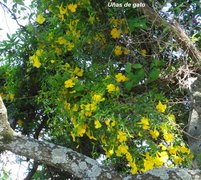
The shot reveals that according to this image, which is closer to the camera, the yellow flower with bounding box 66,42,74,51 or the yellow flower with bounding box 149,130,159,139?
the yellow flower with bounding box 149,130,159,139

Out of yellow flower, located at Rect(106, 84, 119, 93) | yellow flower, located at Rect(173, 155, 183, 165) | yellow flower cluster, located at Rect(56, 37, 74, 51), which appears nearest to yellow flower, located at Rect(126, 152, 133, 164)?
yellow flower, located at Rect(173, 155, 183, 165)

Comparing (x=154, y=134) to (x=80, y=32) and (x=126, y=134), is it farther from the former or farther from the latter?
(x=80, y=32)

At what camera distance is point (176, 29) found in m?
1.91

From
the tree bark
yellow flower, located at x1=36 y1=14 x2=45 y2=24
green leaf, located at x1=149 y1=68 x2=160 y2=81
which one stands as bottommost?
the tree bark

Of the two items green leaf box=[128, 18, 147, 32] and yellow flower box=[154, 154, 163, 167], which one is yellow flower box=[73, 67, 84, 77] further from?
yellow flower box=[154, 154, 163, 167]

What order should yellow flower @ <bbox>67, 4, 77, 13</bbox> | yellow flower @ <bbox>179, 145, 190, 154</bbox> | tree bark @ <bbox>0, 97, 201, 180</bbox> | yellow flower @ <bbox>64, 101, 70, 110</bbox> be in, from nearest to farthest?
tree bark @ <bbox>0, 97, 201, 180</bbox> < yellow flower @ <bbox>179, 145, 190, 154</bbox> < yellow flower @ <bbox>64, 101, 70, 110</bbox> < yellow flower @ <bbox>67, 4, 77, 13</bbox>

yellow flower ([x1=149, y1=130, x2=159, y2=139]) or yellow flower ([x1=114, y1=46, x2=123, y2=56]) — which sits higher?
yellow flower ([x1=114, y1=46, x2=123, y2=56])

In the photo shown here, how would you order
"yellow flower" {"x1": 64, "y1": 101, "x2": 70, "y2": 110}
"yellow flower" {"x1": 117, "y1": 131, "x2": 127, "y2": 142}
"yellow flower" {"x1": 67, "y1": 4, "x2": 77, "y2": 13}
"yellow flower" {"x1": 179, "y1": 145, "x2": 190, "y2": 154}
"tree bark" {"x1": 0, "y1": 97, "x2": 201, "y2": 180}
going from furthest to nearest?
"yellow flower" {"x1": 67, "y1": 4, "x2": 77, "y2": 13} → "yellow flower" {"x1": 64, "y1": 101, "x2": 70, "y2": 110} → "yellow flower" {"x1": 179, "y1": 145, "x2": 190, "y2": 154} → "yellow flower" {"x1": 117, "y1": 131, "x2": 127, "y2": 142} → "tree bark" {"x1": 0, "y1": 97, "x2": 201, "y2": 180}

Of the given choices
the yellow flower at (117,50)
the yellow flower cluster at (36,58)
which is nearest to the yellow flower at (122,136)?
the yellow flower at (117,50)

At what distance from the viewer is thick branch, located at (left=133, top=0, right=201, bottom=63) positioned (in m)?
1.91

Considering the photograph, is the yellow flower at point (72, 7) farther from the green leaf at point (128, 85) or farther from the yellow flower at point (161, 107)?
the yellow flower at point (161, 107)

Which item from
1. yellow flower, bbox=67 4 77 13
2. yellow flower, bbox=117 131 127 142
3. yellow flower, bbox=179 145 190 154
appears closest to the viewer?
yellow flower, bbox=117 131 127 142

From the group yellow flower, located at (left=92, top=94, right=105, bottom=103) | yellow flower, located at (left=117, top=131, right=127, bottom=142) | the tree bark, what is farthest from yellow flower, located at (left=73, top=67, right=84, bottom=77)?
the tree bark

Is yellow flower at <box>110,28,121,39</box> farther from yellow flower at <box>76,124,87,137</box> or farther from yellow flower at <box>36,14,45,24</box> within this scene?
yellow flower at <box>76,124,87,137</box>
